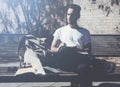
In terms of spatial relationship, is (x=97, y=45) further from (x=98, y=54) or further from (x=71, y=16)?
(x=71, y=16)

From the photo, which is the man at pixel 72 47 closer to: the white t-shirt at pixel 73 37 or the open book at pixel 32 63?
the white t-shirt at pixel 73 37

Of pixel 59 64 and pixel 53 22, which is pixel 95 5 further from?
pixel 59 64

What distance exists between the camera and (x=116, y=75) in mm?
4879

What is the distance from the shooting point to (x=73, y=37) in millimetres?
5164

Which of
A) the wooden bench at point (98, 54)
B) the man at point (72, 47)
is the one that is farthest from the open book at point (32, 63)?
the man at point (72, 47)

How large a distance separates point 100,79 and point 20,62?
1.17 meters

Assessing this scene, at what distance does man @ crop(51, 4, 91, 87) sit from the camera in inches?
197

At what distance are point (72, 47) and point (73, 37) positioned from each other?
15 centimetres

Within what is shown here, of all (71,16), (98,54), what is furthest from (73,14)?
(98,54)

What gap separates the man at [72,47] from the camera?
501 centimetres

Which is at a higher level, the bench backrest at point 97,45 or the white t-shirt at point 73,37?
the white t-shirt at point 73,37

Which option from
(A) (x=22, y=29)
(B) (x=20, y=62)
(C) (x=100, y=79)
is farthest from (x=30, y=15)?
(C) (x=100, y=79)

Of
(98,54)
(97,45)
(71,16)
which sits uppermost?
(71,16)

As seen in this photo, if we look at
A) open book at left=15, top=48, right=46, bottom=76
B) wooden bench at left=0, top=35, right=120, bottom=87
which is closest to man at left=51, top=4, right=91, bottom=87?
wooden bench at left=0, top=35, right=120, bottom=87
